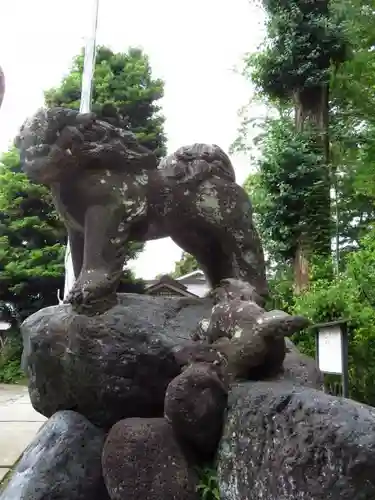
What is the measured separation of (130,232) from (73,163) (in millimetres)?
416

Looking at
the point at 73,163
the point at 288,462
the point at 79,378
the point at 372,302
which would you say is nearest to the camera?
the point at 288,462

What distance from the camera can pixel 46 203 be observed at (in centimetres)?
1369

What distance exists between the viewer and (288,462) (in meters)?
1.72

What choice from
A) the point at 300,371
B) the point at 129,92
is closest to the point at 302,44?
the point at 129,92

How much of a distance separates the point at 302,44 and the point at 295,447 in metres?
9.75

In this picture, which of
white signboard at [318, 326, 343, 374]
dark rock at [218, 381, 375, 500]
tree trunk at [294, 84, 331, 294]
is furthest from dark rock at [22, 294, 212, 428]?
tree trunk at [294, 84, 331, 294]

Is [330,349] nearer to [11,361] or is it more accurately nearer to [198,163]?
[198,163]

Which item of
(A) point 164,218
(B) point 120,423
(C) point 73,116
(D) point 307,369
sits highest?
(C) point 73,116

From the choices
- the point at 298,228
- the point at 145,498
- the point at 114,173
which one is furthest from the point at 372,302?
the point at 145,498

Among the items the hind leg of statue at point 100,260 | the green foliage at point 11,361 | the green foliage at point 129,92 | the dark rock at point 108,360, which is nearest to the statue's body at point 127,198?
the hind leg of statue at point 100,260

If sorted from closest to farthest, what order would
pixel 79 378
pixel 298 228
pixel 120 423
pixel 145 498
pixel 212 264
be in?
pixel 145 498 → pixel 120 423 → pixel 79 378 → pixel 212 264 → pixel 298 228

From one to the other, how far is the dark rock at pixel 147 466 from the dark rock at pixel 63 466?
0.57 feet

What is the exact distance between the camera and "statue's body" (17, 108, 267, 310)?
9.17ft

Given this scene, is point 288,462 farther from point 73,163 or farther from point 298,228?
point 298,228
